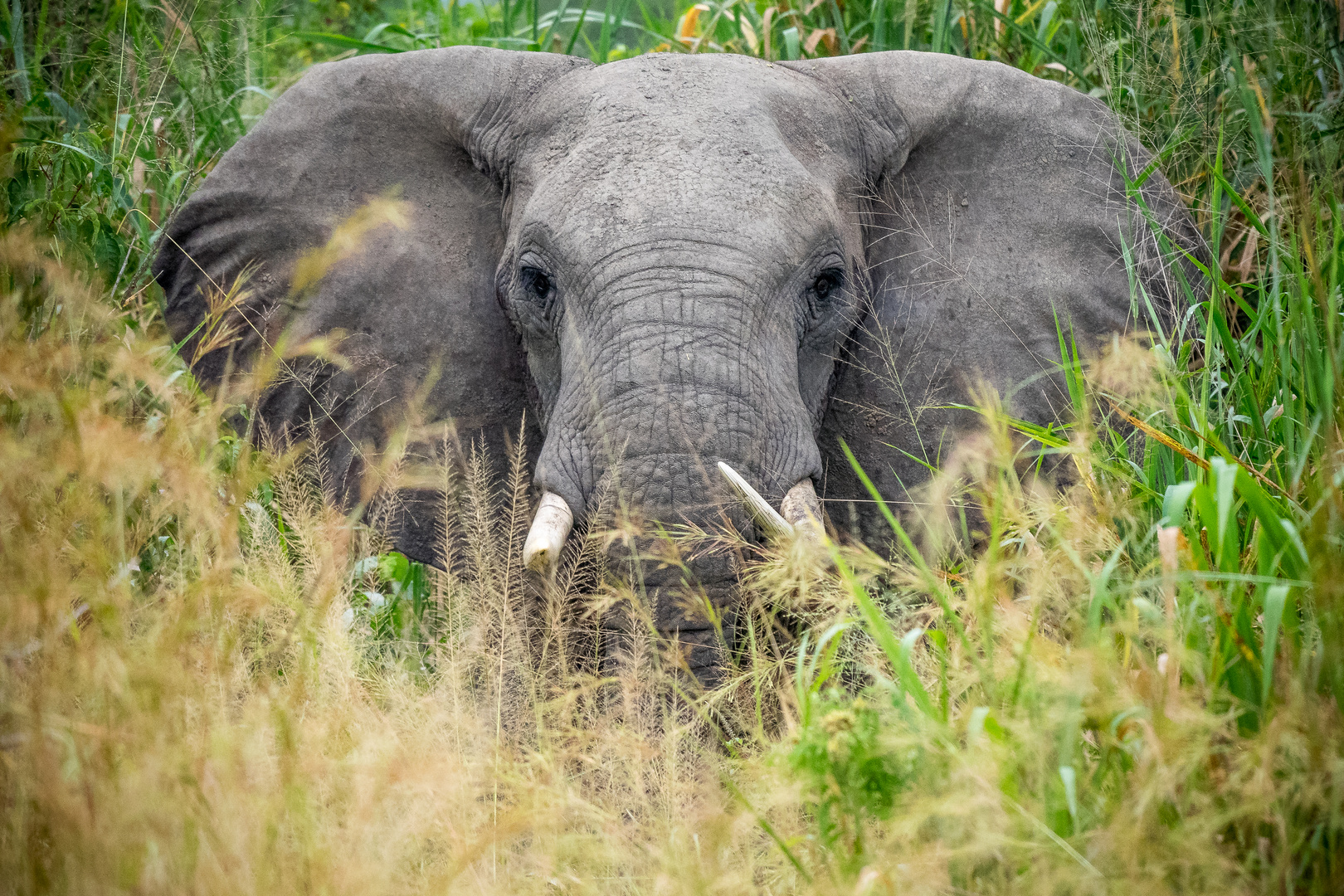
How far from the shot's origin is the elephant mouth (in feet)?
7.80

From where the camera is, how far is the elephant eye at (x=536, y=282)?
2979 millimetres

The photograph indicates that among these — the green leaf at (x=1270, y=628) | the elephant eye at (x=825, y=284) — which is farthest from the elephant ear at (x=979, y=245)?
the green leaf at (x=1270, y=628)

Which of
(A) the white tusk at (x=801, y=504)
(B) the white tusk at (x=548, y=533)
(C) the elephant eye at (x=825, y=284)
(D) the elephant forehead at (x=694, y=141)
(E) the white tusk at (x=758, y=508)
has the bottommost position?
(B) the white tusk at (x=548, y=533)

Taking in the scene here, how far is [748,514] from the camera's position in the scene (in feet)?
8.30

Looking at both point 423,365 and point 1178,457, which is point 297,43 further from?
point 1178,457

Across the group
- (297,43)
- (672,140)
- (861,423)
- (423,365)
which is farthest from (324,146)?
(297,43)

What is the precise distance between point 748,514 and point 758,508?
0.14 meters

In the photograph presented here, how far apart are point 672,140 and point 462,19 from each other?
3.31 metres

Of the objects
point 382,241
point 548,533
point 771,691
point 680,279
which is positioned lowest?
point 771,691

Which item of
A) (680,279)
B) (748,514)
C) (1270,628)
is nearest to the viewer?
(1270,628)

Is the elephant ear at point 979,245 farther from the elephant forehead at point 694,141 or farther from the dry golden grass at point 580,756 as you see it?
the dry golden grass at point 580,756

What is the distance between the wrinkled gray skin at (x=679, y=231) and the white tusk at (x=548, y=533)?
141mm

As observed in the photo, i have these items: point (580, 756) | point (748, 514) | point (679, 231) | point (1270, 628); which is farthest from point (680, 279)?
point (1270, 628)

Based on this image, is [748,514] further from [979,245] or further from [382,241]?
[382,241]
